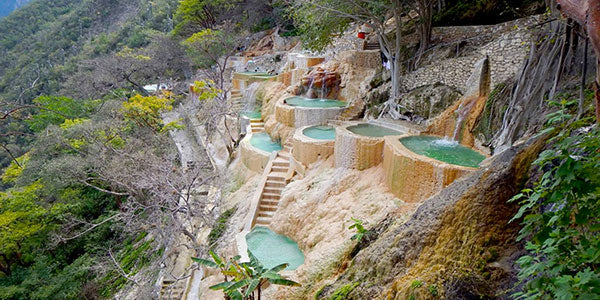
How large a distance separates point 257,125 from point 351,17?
767 cm

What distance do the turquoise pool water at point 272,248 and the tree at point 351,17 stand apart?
6801 mm

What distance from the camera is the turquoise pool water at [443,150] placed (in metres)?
9.34

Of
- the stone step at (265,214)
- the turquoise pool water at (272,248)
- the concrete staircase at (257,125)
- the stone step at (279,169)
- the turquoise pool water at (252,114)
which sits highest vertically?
the turquoise pool water at (252,114)

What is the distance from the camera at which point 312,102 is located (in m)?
17.4

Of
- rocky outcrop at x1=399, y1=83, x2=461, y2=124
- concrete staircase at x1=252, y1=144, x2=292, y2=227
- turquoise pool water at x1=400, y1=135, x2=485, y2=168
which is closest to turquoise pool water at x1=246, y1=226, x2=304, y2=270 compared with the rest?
concrete staircase at x1=252, y1=144, x2=292, y2=227

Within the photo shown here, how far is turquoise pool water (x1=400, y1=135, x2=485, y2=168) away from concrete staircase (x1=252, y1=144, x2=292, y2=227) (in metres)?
4.69

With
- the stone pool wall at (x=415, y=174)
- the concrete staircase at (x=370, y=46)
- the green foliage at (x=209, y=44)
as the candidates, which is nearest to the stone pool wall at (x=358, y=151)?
the stone pool wall at (x=415, y=174)

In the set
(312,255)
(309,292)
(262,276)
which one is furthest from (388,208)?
(262,276)

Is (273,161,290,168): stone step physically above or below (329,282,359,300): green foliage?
below

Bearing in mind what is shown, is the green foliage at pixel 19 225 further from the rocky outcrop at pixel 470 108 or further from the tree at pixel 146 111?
the rocky outcrop at pixel 470 108

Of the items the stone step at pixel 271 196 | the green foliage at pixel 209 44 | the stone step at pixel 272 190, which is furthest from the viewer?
the green foliage at pixel 209 44

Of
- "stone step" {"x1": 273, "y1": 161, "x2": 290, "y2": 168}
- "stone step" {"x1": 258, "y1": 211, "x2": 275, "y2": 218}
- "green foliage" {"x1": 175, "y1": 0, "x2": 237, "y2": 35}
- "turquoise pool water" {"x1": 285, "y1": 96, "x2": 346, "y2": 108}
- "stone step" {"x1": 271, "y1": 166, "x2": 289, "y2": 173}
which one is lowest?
"stone step" {"x1": 258, "y1": 211, "x2": 275, "y2": 218}

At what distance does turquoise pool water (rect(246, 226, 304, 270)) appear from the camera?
978 cm

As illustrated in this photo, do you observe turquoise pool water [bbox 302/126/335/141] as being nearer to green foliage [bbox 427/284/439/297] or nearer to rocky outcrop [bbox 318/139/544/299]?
rocky outcrop [bbox 318/139/544/299]
